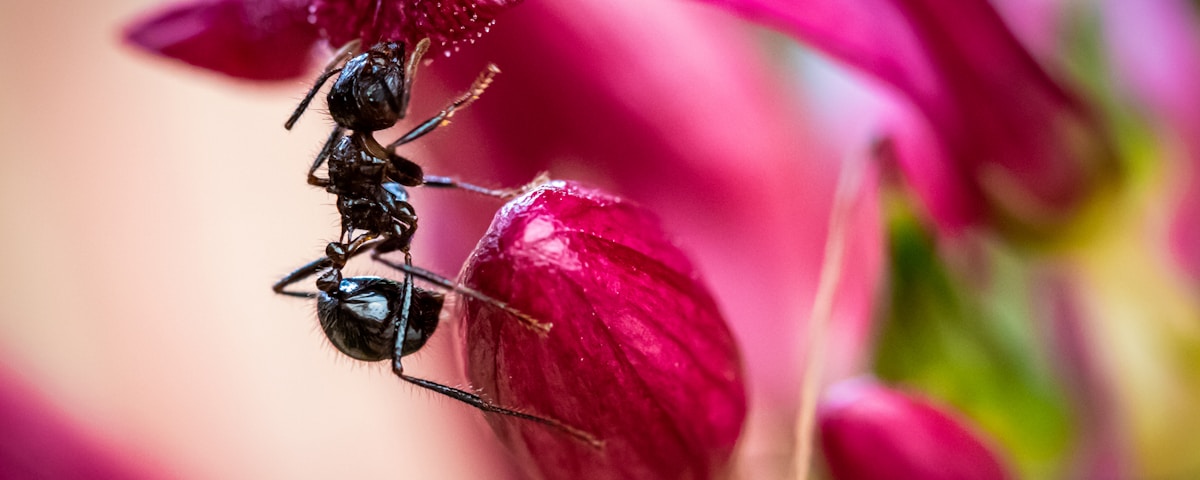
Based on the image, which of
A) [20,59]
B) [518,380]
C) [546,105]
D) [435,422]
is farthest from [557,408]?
[20,59]

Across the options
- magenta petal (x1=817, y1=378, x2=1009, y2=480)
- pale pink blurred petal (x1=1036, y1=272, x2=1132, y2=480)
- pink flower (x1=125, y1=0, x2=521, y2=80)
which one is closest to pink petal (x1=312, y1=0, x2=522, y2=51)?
pink flower (x1=125, y1=0, x2=521, y2=80)

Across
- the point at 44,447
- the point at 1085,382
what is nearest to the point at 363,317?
the point at 44,447

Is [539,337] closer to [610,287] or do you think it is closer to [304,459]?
A: [610,287]

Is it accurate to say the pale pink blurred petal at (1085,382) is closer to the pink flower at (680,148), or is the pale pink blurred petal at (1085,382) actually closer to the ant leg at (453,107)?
the pink flower at (680,148)

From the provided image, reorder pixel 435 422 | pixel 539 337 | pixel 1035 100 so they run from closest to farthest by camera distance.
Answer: pixel 539 337 < pixel 1035 100 < pixel 435 422

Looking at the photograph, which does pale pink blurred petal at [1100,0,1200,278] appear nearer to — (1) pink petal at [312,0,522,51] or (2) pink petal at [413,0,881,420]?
(2) pink petal at [413,0,881,420]

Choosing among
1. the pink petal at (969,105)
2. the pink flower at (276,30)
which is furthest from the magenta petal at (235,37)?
the pink petal at (969,105)
